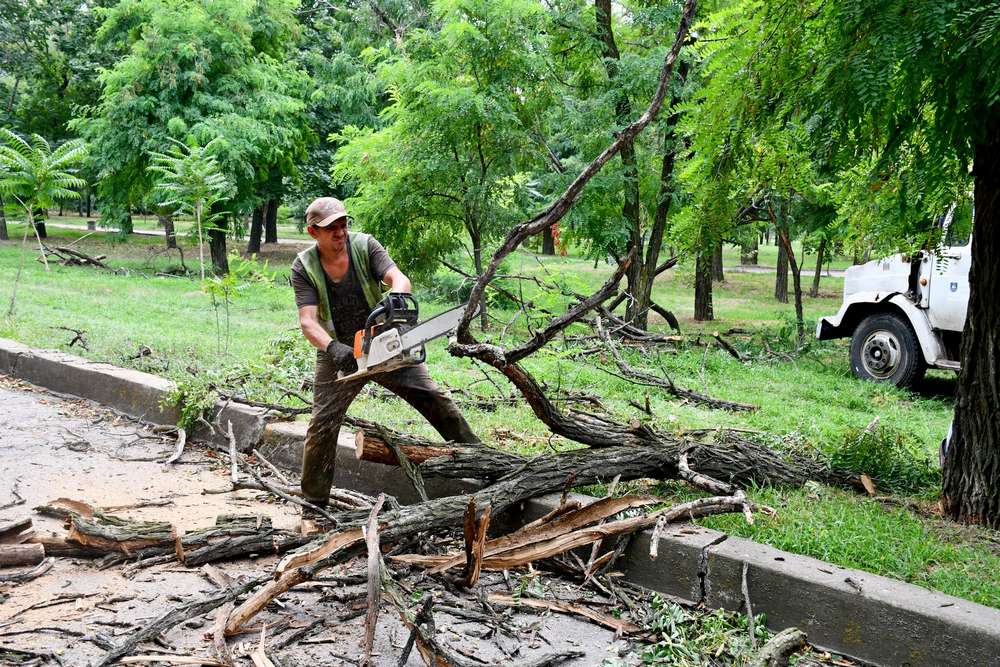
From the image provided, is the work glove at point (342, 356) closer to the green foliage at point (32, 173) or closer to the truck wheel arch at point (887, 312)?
the truck wheel arch at point (887, 312)

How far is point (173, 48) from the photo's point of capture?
69.7ft

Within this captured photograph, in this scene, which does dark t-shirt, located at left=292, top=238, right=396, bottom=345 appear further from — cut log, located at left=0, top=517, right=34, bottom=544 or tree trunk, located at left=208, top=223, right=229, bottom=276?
tree trunk, located at left=208, top=223, right=229, bottom=276

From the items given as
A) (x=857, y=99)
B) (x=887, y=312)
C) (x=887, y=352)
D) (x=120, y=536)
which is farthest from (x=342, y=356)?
(x=887, y=312)

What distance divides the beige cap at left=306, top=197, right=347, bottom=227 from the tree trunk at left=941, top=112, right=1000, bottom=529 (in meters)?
3.58

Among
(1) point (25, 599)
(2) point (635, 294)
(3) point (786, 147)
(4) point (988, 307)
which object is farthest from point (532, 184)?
(1) point (25, 599)

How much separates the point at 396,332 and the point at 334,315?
954 mm

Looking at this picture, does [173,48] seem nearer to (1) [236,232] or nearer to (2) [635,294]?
(1) [236,232]

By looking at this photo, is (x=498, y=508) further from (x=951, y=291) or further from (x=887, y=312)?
(x=887, y=312)

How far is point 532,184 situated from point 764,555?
9.77 m

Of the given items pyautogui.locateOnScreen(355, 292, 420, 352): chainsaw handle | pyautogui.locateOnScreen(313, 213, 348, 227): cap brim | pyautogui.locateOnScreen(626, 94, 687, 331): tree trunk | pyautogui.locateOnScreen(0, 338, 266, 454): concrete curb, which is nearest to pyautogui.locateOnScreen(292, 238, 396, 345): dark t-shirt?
pyautogui.locateOnScreen(313, 213, 348, 227): cap brim

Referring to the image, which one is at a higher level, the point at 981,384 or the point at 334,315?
the point at 334,315

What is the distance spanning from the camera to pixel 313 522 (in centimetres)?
550

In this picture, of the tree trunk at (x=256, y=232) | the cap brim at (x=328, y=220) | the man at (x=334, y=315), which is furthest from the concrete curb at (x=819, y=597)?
the tree trunk at (x=256, y=232)

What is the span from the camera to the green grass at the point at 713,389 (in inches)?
172
